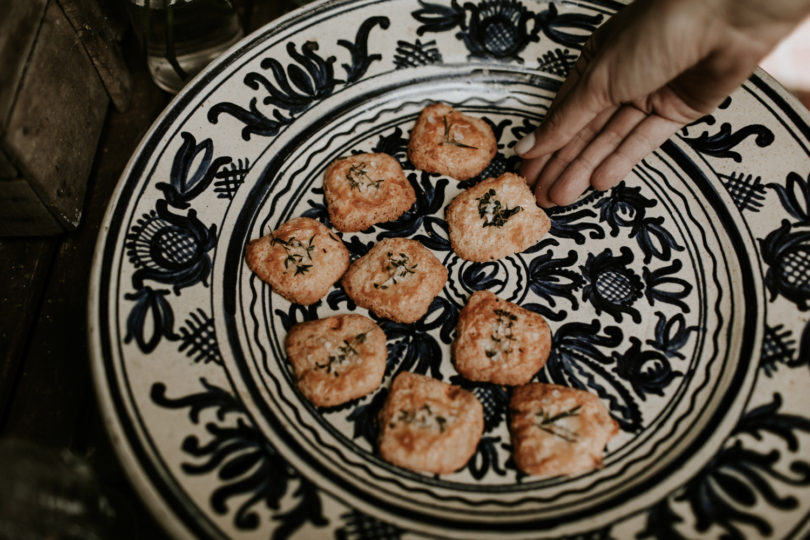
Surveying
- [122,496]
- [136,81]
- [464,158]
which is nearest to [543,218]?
[464,158]

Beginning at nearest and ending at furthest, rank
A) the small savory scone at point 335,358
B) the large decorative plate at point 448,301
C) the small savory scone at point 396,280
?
the large decorative plate at point 448,301, the small savory scone at point 335,358, the small savory scone at point 396,280

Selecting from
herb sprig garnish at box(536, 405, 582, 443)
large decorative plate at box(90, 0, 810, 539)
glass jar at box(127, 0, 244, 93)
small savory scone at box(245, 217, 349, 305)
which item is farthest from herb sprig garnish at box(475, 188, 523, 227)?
glass jar at box(127, 0, 244, 93)

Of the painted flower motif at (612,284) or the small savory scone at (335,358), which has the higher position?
the painted flower motif at (612,284)

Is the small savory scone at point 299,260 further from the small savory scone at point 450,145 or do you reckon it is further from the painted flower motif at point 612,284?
the painted flower motif at point 612,284

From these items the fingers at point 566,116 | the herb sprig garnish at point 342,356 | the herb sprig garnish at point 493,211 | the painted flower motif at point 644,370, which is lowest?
A: the herb sprig garnish at point 342,356

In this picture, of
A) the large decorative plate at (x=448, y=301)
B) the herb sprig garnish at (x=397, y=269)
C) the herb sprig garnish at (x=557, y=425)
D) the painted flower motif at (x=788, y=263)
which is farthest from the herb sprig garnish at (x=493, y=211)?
the painted flower motif at (x=788, y=263)

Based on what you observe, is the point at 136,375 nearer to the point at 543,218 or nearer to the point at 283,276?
the point at 283,276

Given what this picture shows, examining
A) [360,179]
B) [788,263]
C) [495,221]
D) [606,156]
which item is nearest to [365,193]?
[360,179]
